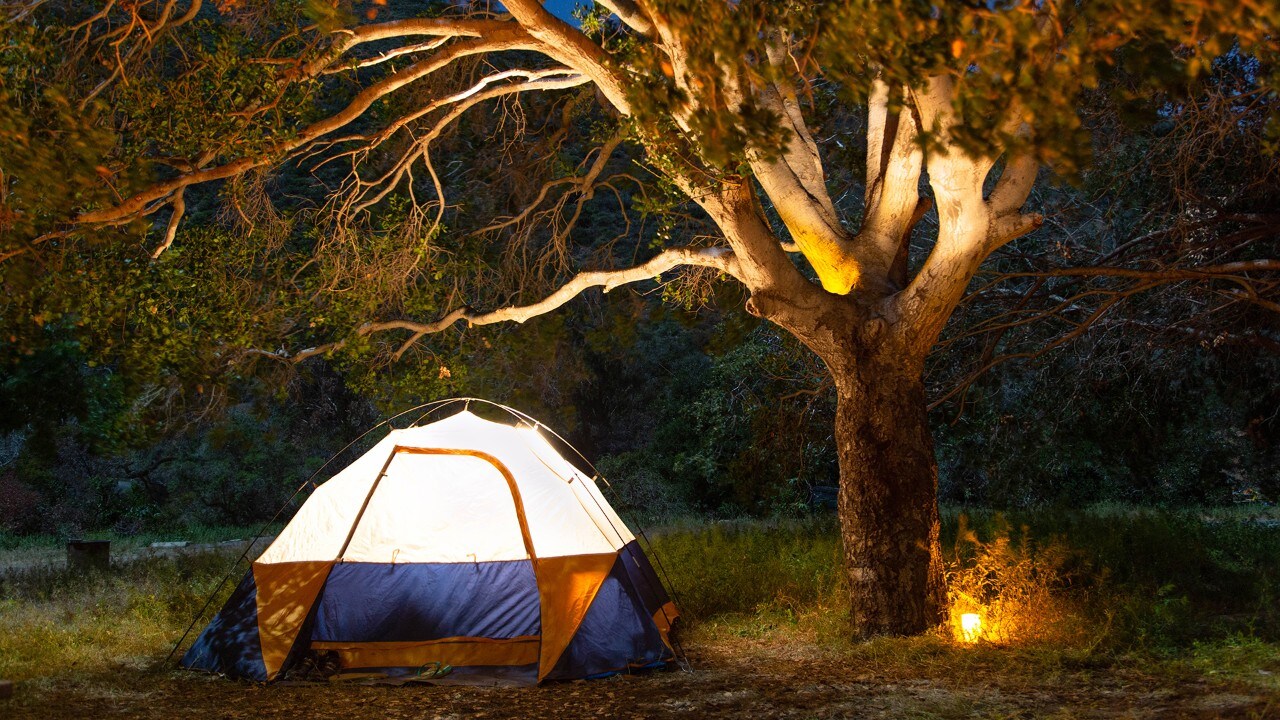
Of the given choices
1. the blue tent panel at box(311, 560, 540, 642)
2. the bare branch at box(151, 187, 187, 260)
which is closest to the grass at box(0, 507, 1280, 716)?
the blue tent panel at box(311, 560, 540, 642)

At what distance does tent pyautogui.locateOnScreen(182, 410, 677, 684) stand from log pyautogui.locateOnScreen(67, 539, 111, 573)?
5091 millimetres

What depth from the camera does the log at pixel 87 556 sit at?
10906 mm

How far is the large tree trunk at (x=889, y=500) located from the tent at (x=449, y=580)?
148cm

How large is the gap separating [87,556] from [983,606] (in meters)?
9.40

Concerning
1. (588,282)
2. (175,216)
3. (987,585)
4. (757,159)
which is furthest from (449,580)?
(987,585)

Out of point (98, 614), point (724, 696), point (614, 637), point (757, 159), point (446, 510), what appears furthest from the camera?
point (98, 614)

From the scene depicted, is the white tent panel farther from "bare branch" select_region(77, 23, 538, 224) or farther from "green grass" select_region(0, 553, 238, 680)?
"bare branch" select_region(77, 23, 538, 224)

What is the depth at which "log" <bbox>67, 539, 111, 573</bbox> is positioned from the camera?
1091 centimetres

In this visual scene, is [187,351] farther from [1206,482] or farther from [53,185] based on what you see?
[1206,482]

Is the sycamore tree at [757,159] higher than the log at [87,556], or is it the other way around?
the sycamore tree at [757,159]

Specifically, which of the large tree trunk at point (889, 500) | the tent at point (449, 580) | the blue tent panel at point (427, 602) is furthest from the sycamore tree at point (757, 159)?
the blue tent panel at point (427, 602)

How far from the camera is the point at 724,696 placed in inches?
224

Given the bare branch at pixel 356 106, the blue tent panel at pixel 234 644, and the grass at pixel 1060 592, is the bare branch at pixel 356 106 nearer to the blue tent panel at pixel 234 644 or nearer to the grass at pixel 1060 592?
the blue tent panel at pixel 234 644

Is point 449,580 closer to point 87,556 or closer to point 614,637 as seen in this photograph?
point 614,637
